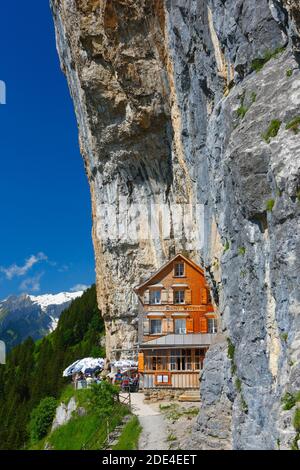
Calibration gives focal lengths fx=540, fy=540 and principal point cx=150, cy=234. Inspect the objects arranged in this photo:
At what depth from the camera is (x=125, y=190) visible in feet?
169

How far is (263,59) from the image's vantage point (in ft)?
74.4

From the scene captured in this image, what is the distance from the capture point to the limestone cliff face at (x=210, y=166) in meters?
18.3

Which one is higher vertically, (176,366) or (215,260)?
(215,260)

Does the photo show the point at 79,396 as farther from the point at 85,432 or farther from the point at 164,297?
the point at 164,297

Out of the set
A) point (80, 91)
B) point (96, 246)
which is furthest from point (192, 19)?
point (96, 246)

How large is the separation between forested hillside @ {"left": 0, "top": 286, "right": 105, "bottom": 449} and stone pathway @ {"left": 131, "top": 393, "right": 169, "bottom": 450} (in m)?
27.0

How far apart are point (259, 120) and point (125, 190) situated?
105ft

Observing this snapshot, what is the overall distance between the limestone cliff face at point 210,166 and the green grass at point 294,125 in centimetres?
9

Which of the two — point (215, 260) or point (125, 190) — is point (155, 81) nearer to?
point (125, 190)

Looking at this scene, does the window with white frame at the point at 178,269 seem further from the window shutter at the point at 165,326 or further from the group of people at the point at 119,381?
the group of people at the point at 119,381

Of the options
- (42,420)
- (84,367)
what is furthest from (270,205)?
(42,420)

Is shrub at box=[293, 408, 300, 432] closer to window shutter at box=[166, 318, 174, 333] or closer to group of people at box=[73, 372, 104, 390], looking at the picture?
group of people at box=[73, 372, 104, 390]

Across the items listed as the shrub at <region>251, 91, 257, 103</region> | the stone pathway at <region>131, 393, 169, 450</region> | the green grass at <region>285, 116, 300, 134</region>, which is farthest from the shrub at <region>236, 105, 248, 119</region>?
the stone pathway at <region>131, 393, 169, 450</region>

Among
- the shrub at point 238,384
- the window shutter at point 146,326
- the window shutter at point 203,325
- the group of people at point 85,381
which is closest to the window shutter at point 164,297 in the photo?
the window shutter at point 146,326
